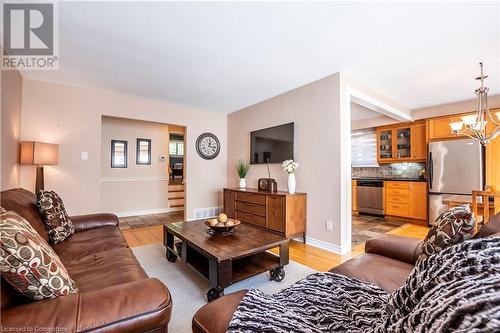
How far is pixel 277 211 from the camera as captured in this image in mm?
3225

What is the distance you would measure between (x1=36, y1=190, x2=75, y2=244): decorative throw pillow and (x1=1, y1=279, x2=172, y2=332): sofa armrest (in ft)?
4.41

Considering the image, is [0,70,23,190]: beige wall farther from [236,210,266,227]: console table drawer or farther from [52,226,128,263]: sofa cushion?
[236,210,266,227]: console table drawer

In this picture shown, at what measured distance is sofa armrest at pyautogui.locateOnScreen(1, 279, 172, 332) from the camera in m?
0.76

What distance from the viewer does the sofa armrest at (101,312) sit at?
0.76 m

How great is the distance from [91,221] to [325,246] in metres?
2.87

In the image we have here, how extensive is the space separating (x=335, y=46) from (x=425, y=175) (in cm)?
386

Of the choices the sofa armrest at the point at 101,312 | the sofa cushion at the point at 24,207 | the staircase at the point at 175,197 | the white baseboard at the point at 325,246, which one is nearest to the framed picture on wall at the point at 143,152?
the staircase at the point at 175,197

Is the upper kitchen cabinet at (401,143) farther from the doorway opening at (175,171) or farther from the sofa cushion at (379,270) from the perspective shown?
the doorway opening at (175,171)

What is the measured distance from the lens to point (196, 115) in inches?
186

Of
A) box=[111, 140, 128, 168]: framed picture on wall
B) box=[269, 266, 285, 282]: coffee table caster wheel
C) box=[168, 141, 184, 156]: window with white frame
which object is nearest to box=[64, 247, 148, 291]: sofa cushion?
box=[269, 266, 285, 282]: coffee table caster wheel

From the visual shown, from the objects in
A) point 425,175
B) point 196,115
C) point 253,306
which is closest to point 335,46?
point 253,306

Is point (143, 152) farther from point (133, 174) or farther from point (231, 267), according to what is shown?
point (231, 267)

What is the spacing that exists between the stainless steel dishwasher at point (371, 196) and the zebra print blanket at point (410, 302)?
461 cm

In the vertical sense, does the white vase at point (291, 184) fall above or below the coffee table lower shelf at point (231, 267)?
above
